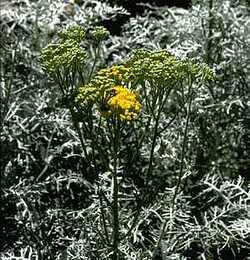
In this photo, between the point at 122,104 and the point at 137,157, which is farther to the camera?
the point at 137,157

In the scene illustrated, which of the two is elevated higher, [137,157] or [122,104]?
[122,104]

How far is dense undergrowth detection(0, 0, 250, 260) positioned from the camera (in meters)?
3.45

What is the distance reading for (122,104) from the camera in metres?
2.51

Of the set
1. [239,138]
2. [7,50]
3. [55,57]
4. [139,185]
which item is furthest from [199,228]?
[7,50]

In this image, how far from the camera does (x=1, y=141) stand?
4.08m

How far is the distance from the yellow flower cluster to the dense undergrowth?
0.71 meters

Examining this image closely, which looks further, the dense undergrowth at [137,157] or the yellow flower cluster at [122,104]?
the dense undergrowth at [137,157]

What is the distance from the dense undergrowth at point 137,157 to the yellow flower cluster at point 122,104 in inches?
27.8

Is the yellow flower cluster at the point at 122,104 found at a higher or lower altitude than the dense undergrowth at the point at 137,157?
higher

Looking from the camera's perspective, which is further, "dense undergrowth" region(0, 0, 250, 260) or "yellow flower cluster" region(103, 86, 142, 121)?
"dense undergrowth" region(0, 0, 250, 260)

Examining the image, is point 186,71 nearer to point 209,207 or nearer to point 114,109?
point 114,109

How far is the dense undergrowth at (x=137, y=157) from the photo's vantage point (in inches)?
136

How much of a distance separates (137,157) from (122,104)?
50.9 inches

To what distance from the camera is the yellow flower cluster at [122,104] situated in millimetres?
2520
